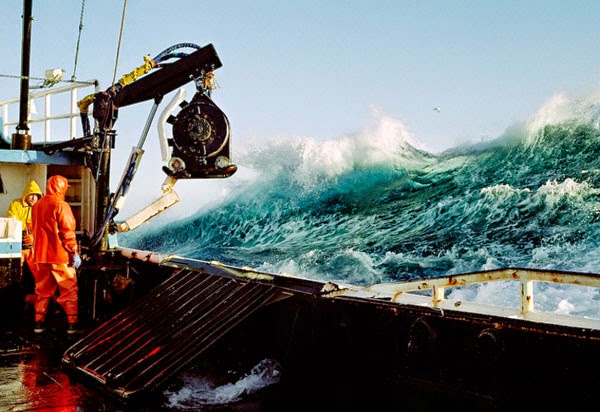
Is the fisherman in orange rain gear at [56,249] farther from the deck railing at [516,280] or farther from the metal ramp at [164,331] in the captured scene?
the deck railing at [516,280]

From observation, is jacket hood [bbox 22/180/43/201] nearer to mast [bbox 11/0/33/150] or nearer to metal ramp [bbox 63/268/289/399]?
mast [bbox 11/0/33/150]

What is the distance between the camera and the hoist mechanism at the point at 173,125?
671cm

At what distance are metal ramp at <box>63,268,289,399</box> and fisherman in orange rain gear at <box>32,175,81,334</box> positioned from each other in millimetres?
1154

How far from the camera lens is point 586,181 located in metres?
27.0

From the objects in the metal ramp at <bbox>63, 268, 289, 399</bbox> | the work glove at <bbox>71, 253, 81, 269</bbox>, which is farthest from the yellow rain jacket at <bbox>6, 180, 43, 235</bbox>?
the metal ramp at <bbox>63, 268, 289, 399</bbox>

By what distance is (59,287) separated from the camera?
6914 mm

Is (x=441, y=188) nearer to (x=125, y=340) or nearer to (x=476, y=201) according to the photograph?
(x=476, y=201)

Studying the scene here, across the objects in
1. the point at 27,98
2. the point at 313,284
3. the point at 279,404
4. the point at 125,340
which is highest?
the point at 27,98

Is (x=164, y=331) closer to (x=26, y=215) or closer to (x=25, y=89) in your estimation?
(x=26, y=215)

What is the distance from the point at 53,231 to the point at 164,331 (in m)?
2.24

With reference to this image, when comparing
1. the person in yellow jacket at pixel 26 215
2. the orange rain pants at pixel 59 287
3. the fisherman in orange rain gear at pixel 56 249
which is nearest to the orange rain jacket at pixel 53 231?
the fisherman in orange rain gear at pixel 56 249

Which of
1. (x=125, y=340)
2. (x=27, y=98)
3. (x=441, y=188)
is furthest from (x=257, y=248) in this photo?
(x=125, y=340)

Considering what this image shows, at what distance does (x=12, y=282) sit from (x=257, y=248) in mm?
23980

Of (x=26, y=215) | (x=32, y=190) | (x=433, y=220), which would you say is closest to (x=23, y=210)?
(x=26, y=215)
